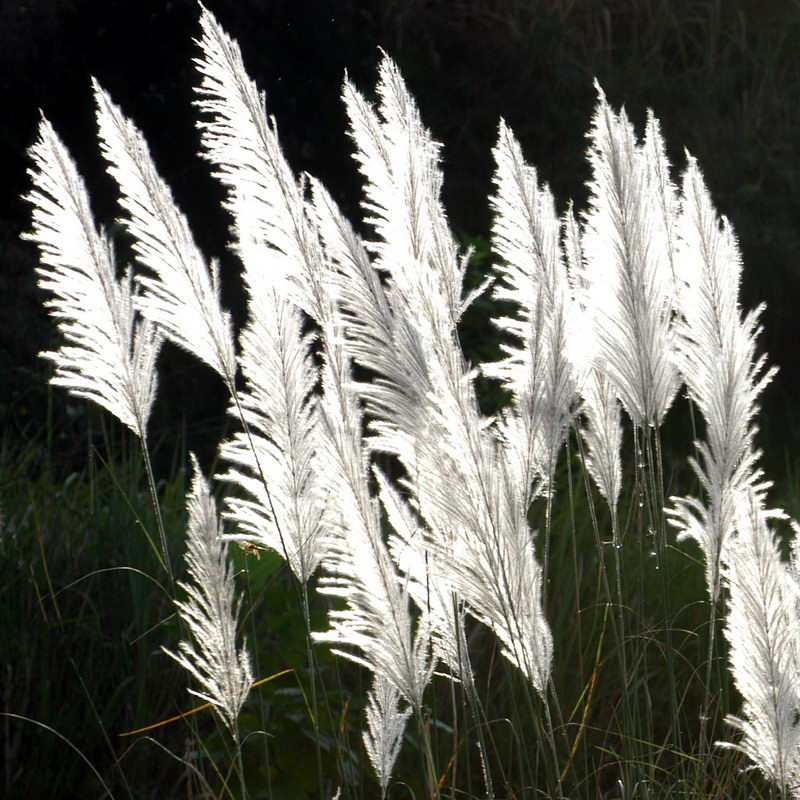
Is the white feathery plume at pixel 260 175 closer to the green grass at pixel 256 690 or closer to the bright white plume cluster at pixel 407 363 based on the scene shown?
the bright white plume cluster at pixel 407 363

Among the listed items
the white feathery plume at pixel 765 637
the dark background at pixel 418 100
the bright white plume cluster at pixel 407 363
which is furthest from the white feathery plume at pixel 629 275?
the dark background at pixel 418 100

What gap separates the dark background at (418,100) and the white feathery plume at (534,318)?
3.55m

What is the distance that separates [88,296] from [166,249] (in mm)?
218

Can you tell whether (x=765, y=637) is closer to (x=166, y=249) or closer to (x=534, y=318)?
(x=534, y=318)

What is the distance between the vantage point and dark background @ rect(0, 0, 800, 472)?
5742mm

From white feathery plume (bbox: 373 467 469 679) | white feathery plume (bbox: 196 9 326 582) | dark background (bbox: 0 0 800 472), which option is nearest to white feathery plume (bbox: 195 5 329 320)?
white feathery plume (bbox: 196 9 326 582)

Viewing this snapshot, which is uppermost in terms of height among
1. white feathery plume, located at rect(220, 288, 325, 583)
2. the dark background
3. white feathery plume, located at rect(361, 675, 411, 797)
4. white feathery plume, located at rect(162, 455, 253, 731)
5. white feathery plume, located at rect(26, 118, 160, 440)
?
the dark background

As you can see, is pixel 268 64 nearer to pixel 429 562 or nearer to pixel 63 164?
pixel 63 164

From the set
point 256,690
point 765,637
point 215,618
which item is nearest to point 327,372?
point 215,618

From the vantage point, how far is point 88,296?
187 centimetres

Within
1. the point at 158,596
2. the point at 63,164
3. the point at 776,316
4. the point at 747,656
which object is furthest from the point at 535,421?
the point at 776,316

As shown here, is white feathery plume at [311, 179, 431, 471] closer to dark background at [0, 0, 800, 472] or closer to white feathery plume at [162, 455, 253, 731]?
white feathery plume at [162, 455, 253, 731]

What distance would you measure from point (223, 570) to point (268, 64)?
183 inches

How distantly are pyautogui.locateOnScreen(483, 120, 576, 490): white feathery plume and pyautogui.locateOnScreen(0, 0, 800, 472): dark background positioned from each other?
355 cm
